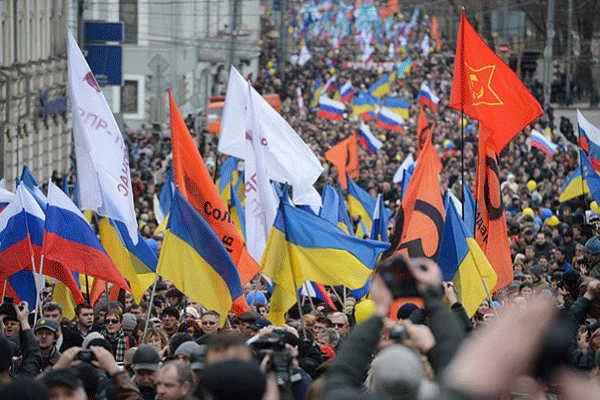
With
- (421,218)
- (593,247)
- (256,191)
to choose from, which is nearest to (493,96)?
(593,247)

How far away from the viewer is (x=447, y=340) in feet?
15.1

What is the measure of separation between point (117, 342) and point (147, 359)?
321 cm

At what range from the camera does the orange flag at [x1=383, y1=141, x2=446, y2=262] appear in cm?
1151

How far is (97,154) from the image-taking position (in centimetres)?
1277

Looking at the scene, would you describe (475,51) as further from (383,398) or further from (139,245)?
(383,398)

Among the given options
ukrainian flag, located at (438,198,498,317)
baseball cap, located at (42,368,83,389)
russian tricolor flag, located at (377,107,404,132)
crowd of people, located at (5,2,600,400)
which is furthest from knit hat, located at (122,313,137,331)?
russian tricolor flag, located at (377,107,404,132)

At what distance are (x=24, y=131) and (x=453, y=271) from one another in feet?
75.6

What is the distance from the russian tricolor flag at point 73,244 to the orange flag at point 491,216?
118 inches

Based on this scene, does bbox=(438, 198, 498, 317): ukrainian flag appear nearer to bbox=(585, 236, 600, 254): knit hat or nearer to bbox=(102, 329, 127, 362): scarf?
bbox=(585, 236, 600, 254): knit hat

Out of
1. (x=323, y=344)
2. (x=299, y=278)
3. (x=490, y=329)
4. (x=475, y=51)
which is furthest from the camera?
(x=475, y=51)

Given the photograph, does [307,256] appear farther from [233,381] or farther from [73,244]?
[233,381]

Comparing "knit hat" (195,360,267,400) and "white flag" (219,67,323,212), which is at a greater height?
"knit hat" (195,360,267,400)

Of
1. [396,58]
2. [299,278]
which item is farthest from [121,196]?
[396,58]

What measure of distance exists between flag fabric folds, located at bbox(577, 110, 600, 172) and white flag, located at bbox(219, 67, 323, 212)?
3.27 meters
